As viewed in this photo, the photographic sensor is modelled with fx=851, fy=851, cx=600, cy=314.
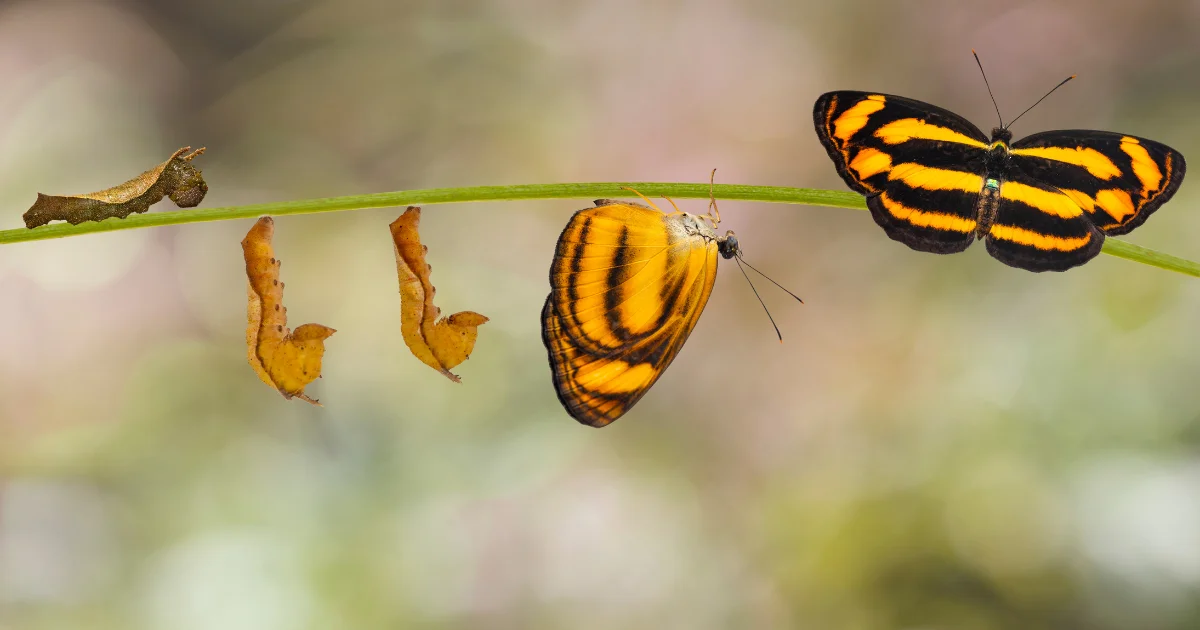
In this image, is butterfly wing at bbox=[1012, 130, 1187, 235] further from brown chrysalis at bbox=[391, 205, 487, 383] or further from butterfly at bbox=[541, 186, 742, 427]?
brown chrysalis at bbox=[391, 205, 487, 383]

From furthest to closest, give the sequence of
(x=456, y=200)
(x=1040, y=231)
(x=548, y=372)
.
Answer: (x=548, y=372) < (x=1040, y=231) < (x=456, y=200)

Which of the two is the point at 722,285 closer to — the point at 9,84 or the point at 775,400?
the point at 775,400

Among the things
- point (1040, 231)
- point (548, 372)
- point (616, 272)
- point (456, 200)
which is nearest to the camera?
point (456, 200)

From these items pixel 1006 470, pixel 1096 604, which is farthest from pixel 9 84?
pixel 1096 604

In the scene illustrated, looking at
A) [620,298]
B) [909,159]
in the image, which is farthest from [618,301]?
[909,159]

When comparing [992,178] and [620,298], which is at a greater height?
[992,178]

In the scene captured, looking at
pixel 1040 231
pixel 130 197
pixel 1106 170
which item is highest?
pixel 1106 170

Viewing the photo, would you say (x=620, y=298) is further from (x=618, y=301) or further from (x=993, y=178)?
(x=993, y=178)

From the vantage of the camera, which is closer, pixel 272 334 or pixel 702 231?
pixel 272 334
